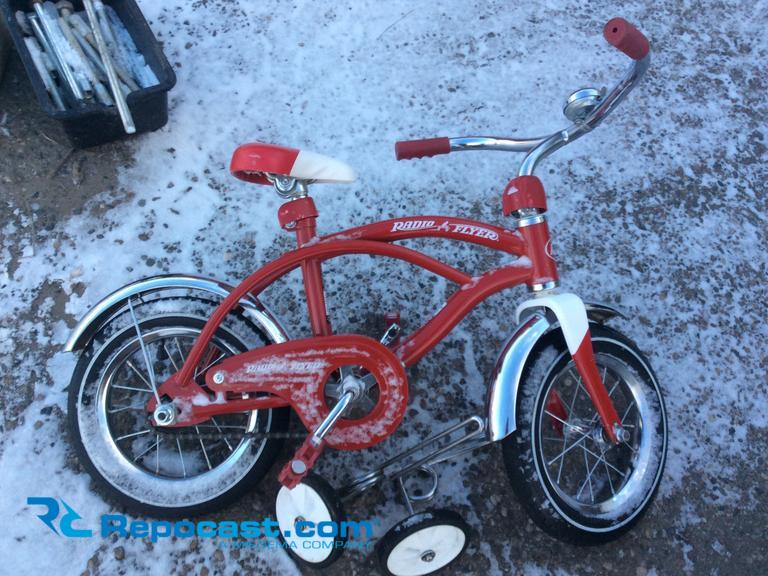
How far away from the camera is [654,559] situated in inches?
70.3

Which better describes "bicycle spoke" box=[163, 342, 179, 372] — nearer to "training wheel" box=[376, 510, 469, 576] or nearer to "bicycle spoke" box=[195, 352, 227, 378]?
"bicycle spoke" box=[195, 352, 227, 378]

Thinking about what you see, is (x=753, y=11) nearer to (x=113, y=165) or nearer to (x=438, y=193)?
(x=438, y=193)

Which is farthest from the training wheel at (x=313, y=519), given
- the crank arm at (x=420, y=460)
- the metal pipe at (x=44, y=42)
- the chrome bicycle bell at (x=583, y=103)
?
the metal pipe at (x=44, y=42)

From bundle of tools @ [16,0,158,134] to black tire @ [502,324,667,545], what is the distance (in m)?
1.67

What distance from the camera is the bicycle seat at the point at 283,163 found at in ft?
5.07

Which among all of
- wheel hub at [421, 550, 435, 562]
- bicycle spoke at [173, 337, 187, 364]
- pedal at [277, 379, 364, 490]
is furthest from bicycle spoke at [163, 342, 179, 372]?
wheel hub at [421, 550, 435, 562]

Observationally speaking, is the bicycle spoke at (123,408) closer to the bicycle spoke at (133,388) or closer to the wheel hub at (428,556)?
the bicycle spoke at (133,388)

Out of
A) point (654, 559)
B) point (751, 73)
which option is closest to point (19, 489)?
point (654, 559)

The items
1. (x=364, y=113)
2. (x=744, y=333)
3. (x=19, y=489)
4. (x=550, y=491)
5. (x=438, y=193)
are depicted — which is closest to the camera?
(x=550, y=491)

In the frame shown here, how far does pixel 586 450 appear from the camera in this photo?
70.8 inches

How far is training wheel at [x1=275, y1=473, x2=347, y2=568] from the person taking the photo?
1504 millimetres

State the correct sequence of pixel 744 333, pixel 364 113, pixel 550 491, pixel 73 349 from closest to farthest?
pixel 550 491, pixel 73 349, pixel 744 333, pixel 364 113

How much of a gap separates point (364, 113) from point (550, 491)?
5.55ft

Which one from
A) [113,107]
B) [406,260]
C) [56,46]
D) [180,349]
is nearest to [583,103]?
[406,260]
